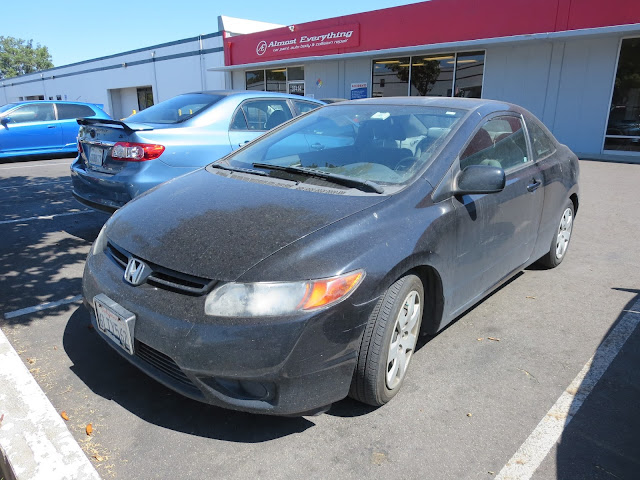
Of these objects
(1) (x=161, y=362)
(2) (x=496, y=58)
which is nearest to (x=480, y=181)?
(1) (x=161, y=362)

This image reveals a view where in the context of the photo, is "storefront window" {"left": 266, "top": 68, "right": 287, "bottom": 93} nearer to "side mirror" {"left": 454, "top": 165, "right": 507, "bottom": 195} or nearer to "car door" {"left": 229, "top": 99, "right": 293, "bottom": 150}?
"car door" {"left": 229, "top": 99, "right": 293, "bottom": 150}

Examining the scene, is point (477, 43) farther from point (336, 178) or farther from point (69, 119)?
point (336, 178)

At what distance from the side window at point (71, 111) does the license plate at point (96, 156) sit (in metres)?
8.81

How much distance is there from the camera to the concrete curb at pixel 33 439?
2.13 metres

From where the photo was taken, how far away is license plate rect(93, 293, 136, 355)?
2357mm

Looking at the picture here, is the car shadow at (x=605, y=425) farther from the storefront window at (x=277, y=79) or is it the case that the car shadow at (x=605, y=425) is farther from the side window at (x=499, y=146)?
the storefront window at (x=277, y=79)

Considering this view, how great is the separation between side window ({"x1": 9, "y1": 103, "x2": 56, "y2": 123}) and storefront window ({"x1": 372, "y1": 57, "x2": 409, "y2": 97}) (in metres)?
11.1

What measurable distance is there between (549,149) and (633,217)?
3642 mm

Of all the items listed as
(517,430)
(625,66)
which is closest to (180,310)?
(517,430)

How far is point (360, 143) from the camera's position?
11.3ft

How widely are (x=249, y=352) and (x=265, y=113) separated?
4.32 meters

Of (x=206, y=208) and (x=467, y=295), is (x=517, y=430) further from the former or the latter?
(x=206, y=208)

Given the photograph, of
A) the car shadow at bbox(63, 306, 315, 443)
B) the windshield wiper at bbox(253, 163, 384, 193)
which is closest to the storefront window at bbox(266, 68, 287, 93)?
the windshield wiper at bbox(253, 163, 384, 193)

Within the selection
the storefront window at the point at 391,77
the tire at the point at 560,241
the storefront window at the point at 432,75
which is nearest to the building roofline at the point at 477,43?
the storefront window at the point at 432,75
